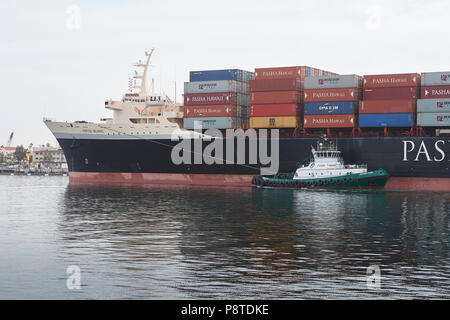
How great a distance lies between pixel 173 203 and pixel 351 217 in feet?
45.5

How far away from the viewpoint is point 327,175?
56438mm

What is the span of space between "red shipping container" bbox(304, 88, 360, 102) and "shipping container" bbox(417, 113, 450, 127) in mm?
6183

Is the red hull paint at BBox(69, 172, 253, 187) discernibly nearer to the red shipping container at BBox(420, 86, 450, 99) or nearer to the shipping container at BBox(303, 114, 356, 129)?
the shipping container at BBox(303, 114, 356, 129)

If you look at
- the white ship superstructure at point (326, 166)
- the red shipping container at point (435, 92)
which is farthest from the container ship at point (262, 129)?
the white ship superstructure at point (326, 166)

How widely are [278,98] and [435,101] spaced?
1460cm

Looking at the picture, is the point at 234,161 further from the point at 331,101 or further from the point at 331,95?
the point at 331,95

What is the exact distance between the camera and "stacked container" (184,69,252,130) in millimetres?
62156

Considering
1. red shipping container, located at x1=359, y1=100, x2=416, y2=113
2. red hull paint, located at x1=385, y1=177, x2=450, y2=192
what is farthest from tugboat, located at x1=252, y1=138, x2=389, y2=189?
red shipping container, located at x1=359, y1=100, x2=416, y2=113

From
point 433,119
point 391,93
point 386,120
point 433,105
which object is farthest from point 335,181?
point 433,105

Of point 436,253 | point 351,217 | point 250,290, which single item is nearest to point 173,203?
point 351,217
